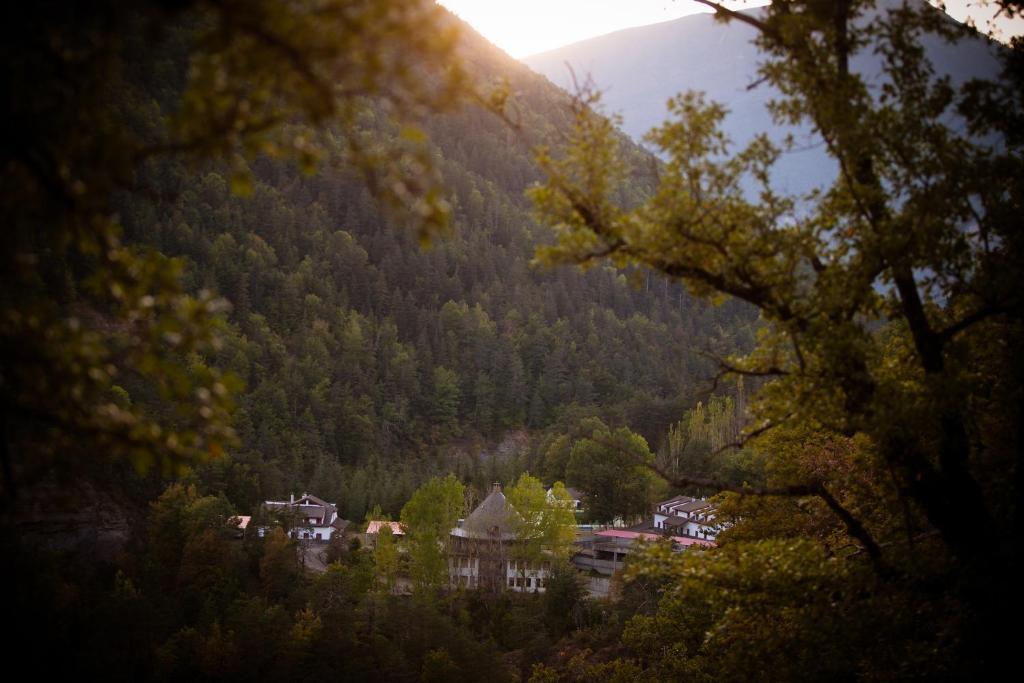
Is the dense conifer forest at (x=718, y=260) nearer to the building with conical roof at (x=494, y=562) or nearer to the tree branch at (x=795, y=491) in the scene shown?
the tree branch at (x=795, y=491)

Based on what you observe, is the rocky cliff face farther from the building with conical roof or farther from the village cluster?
the building with conical roof

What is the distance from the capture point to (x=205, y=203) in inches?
3858

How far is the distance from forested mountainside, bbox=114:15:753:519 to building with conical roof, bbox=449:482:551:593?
51.4 feet

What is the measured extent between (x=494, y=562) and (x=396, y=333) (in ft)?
199

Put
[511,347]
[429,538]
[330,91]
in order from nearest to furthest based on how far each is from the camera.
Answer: [330,91] < [429,538] < [511,347]

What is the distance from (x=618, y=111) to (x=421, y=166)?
7.81ft

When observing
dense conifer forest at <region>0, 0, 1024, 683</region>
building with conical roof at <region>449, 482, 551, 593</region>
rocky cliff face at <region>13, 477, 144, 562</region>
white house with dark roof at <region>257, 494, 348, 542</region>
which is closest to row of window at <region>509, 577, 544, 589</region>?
building with conical roof at <region>449, 482, 551, 593</region>

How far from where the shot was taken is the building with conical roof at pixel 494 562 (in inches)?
1367

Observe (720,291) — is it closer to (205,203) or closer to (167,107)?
(205,203)

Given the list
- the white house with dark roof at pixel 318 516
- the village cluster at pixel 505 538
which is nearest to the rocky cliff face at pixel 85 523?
the village cluster at pixel 505 538

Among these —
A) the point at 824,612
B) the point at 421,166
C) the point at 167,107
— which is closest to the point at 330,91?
the point at 421,166

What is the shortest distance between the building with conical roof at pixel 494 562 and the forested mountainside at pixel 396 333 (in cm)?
1568

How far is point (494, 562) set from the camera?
34812 millimetres

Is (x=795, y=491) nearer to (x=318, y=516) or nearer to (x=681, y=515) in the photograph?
(x=681, y=515)
